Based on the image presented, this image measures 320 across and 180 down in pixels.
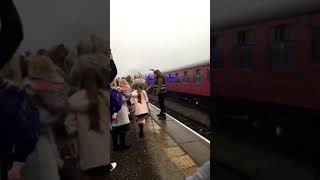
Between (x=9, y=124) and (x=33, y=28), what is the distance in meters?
0.30

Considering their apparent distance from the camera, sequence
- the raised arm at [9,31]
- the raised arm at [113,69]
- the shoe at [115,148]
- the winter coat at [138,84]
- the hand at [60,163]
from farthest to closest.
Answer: the winter coat at [138,84], the shoe at [115,148], the raised arm at [113,69], the hand at [60,163], the raised arm at [9,31]

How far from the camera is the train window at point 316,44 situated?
97.2 inches

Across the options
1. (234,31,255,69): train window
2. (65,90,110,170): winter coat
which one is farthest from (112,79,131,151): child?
(234,31,255,69): train window

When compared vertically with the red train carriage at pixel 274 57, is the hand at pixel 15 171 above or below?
below

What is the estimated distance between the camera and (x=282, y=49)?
2.72 m

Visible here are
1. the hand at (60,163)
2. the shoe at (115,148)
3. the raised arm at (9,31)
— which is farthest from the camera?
the shoe at (115,148)

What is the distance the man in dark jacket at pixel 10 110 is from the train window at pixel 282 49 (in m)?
2.48

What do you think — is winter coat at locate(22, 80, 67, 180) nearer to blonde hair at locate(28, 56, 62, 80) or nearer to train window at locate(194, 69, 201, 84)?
blonde hair at locate(28, 56, 62, 80)

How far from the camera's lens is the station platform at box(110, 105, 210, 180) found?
161 cm

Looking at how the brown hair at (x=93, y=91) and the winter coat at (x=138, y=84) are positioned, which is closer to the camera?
the brown hair at (x=93, y=91)

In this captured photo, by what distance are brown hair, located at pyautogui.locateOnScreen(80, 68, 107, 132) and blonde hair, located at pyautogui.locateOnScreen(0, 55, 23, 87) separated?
0.64 ft

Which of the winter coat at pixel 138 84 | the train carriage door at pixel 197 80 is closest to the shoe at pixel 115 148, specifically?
the winter coat at pixel 138 84

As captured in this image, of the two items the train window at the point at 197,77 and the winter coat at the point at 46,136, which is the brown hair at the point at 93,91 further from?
the train window at the point at 197,77

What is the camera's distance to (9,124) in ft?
2.74
